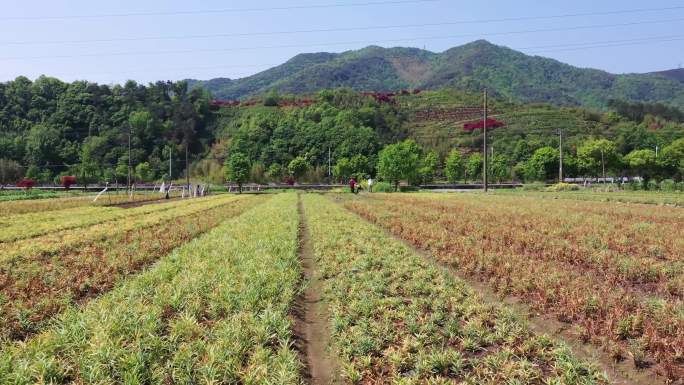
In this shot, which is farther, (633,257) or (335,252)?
(335,252)

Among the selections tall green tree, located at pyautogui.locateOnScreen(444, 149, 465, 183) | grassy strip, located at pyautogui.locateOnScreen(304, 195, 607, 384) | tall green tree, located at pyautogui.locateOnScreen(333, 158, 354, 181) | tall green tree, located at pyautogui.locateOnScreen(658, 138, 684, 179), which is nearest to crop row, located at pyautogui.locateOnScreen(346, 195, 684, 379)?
grassy strip, located at pyautogui.locateOnScreen(304, 195, 607, 384)

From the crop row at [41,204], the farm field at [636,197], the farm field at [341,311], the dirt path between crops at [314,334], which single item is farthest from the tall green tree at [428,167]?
the dirt path between crops at [314,334]

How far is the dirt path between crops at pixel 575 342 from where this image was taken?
4.41 m

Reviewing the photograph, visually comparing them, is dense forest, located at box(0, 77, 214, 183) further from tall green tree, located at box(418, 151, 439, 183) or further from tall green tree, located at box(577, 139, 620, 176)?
tall green tree, located at box(577, 139, 620, 176)

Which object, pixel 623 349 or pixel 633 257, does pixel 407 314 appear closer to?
pixel 623 349

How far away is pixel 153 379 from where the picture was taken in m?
4.22

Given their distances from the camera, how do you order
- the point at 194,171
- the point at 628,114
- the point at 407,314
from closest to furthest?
1. the point at 407,314
2. the point at 194,171
3. the point at 628,114

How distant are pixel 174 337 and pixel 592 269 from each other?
7.98 metres

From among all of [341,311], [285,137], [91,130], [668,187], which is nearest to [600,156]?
[668,187]

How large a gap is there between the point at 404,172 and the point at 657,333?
66704 mm

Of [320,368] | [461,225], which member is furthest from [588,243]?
[320,368]

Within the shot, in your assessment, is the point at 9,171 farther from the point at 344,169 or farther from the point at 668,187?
the point at 668,187

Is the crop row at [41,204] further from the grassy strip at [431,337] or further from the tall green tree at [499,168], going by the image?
the tall green tree at [499,168]

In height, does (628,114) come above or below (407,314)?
above
